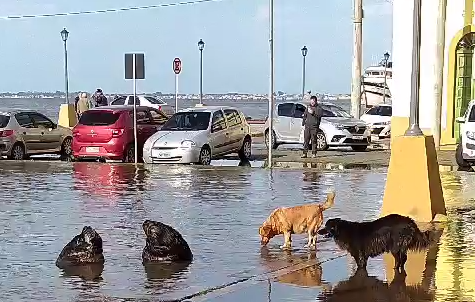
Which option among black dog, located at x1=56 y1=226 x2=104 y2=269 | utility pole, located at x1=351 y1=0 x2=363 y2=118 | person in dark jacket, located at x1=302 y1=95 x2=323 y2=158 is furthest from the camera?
utility pole, located at x1=351 y1=0 x2=363 y2=118

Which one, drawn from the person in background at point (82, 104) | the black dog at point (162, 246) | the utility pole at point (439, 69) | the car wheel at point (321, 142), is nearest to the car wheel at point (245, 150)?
the car wheel at point (321, 142)

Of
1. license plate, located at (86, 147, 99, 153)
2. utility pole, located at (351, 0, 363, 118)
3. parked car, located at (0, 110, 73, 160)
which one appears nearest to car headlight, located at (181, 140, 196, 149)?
license plate, located at (86, 147, 99, 153)

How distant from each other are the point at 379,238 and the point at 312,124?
16.4 m

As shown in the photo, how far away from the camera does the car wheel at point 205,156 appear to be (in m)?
23.8

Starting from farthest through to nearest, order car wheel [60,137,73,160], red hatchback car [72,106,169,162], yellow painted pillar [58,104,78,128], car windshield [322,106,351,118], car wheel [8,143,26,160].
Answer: yellow painted pillar [58,104,78,128] → car windshield [322,106,351,118] → car wheel [60,137,73,160] → car wheel [8,143,26,160] → red hatchback car [72,106,169,162]

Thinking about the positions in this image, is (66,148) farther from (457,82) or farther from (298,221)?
(298,221)

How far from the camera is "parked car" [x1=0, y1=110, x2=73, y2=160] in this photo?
2622cm

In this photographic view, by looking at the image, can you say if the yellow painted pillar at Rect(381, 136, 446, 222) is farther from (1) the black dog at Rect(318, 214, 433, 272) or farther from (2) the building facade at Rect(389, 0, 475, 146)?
(2) the building facade at Rect(389, 0, 475, 146)

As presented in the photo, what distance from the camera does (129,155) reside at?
25125 millimetres

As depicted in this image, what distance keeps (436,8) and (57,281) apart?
19.6 metres

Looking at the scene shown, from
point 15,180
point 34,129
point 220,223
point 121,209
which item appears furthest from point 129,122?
point 220,223

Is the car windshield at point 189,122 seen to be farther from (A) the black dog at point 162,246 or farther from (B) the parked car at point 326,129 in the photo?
(A) the black dog at point 162,246

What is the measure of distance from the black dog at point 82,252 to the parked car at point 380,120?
27181 mm

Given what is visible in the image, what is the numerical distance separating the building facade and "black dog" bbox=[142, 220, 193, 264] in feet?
57.6
